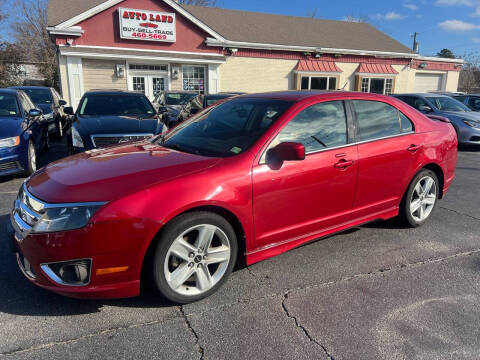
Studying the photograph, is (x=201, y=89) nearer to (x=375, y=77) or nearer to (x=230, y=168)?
(x=375, y=77)

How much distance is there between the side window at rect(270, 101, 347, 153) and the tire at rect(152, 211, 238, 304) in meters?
0.90

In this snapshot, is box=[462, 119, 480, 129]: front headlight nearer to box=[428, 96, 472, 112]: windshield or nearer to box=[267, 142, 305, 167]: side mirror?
box=[428, 96, 472, 112]: windshield

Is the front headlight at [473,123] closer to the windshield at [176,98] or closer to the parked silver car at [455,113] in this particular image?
the parked silver car at [455,113]

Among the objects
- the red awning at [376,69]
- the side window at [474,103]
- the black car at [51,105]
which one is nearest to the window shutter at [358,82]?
the red awning at [376,69]

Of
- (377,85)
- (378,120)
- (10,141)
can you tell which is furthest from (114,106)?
(377,85)

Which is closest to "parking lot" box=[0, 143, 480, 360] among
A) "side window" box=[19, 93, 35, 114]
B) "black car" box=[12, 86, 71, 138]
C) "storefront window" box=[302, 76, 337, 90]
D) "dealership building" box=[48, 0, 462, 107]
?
"side window" box=[19, 93, 35, 114]

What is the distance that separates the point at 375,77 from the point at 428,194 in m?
19.4

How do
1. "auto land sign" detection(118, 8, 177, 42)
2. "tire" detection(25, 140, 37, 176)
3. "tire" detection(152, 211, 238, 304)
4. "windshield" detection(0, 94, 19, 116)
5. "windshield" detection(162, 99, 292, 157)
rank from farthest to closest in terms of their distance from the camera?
"auto land sign" detection(118, 8, 177, 42) → "windshield" detection(0, 94, 19, 116) → "tire" detection(25, 140, 37, 176) → "windshield" detection(162, 99, 292, 157) → "tire" detection(152, 211, 238, 304)

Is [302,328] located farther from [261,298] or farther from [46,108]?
[46,108]

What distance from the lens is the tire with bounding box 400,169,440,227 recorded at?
4.15m

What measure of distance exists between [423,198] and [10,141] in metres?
6.27

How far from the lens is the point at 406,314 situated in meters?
2.70

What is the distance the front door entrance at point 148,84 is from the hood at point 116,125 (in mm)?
10571

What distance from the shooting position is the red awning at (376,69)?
21.2 m
